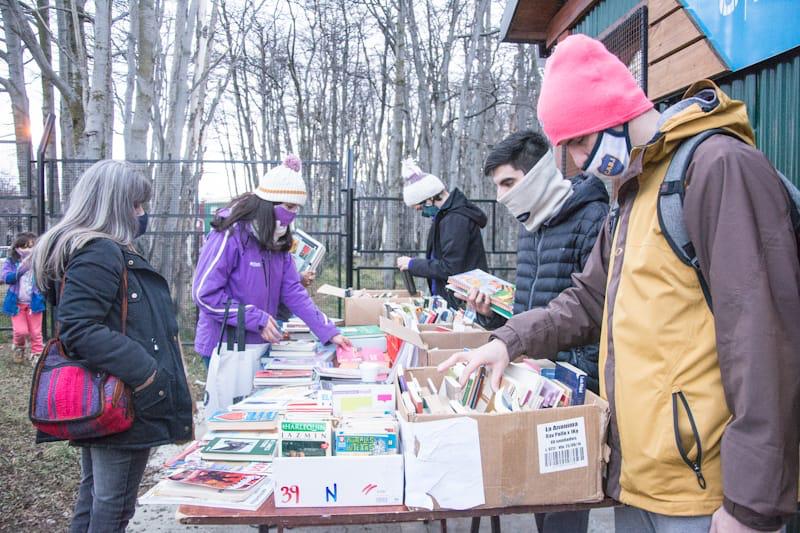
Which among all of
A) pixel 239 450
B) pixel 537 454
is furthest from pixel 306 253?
pixel 537 454

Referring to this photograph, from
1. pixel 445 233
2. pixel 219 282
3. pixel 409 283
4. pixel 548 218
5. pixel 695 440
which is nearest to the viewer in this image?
pixel 695 440

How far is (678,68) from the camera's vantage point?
127 inches

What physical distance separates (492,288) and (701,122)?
1.82 meters

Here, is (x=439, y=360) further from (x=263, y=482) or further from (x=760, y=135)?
(x=760, y=135)

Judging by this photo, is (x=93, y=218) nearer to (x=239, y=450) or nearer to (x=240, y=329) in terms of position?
(x=240, y=329)

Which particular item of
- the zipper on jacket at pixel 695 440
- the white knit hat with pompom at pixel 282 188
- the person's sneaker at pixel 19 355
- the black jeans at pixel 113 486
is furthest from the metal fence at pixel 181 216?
the zipper on jacket at pixel 695 440

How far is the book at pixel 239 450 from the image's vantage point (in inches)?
77.0

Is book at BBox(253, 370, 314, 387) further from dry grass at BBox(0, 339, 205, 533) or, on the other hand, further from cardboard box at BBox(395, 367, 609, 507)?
dry grass at BBox(0, 339, 205, 533)

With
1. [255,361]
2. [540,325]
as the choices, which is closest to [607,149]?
[540,325]

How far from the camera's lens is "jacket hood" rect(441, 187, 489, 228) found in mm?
4352

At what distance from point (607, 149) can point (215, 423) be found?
1636 millimetres

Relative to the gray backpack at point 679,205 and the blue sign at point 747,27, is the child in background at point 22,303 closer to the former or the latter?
the blue sign at point 747,27

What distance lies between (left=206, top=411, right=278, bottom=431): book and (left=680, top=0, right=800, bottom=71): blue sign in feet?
8.25

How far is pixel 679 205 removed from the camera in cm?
133
